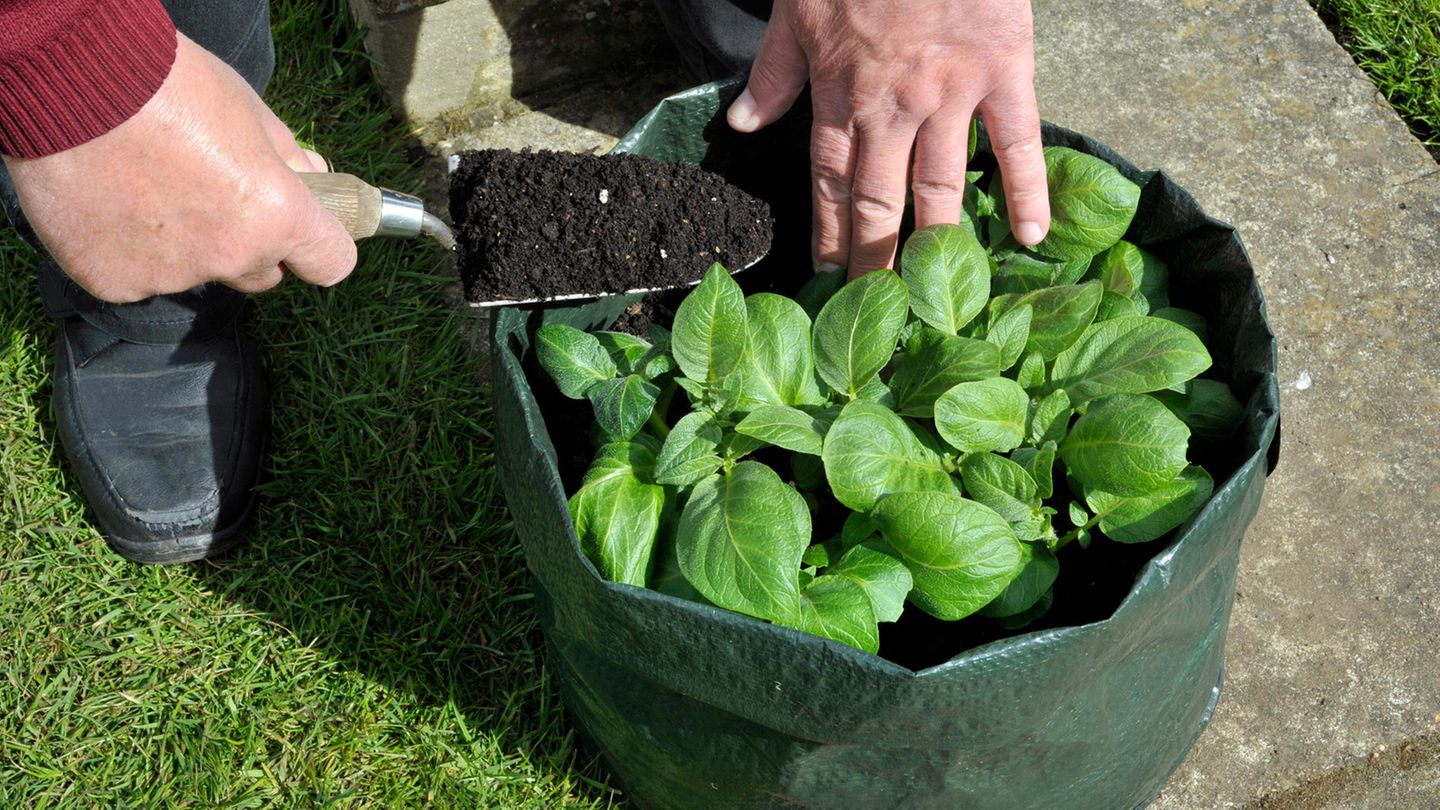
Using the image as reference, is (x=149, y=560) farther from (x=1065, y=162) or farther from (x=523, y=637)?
(x=1065, y=162)

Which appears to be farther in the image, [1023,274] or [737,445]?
[1023,274]

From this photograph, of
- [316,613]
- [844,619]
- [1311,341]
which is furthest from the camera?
[1311,341]

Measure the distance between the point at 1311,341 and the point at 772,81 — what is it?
100cm

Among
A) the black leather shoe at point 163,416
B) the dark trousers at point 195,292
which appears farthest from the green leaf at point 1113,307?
the black leather shoe at point 163,416

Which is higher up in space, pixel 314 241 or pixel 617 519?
pixel 314 241

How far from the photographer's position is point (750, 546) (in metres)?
1.03

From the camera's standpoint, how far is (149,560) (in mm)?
1734

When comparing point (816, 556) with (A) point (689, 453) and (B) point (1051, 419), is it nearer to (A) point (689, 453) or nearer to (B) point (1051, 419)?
(A) point (689, 453)

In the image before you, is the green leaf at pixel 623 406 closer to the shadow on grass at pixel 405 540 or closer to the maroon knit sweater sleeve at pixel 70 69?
the maroon knit sweater sleeve at pixel 70 69

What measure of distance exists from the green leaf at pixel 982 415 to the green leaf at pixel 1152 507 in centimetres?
10

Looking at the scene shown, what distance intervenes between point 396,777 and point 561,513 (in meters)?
0.71

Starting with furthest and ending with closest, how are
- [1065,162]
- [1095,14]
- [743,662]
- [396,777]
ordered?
[1095,14]
[396,777]
[1065,162]
[743,662]

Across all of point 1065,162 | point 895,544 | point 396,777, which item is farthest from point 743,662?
point 396,777

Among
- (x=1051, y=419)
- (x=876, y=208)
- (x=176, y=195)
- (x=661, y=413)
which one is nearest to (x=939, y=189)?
(x=876, y=208)
